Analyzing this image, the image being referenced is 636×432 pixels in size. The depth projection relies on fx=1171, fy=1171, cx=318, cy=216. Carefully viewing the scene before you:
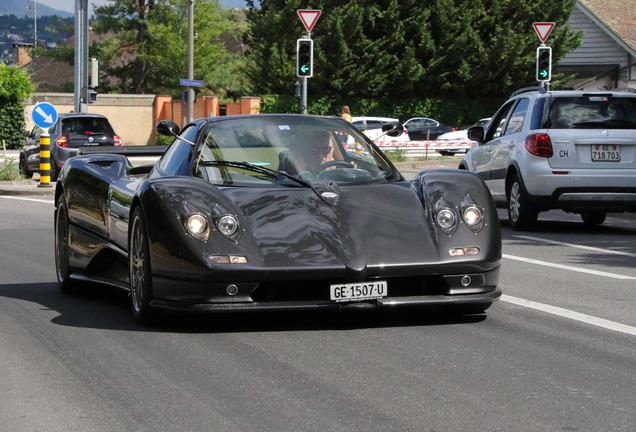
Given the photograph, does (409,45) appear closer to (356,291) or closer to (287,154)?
(287,154)

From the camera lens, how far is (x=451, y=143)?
125ft

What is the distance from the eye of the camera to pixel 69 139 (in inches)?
1072

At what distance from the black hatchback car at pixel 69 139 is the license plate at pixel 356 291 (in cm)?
2067

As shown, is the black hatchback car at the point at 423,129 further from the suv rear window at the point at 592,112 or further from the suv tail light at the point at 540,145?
the suv tail light at the point at 540,145

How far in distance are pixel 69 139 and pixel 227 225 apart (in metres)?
21.2

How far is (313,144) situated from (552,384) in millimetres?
3115

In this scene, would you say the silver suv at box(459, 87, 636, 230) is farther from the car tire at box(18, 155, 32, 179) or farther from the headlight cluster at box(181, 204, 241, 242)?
the car tire at box(18, 155, 32, 179)

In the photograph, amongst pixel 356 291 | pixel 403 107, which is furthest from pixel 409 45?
pixel 356 291

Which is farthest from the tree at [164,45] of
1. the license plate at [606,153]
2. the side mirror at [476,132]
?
the license plate at [606,153]

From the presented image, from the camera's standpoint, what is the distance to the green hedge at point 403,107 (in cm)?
5291

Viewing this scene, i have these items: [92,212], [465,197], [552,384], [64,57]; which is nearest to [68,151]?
[92,212]

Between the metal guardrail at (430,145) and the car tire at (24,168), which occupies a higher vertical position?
the metal guardrail at (430,145)

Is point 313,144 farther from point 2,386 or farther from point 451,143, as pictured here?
point 451,143

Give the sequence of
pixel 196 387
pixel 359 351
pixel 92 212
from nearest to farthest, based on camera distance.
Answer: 1. pixel 196 387
2. pixel 359 351
3. pixel 92 212
